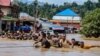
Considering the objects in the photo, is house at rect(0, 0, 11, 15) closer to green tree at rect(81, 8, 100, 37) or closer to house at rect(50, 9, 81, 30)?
green tree at rect(81, 8, 100, 37)

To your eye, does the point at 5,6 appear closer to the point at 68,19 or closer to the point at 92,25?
the point at 92,25

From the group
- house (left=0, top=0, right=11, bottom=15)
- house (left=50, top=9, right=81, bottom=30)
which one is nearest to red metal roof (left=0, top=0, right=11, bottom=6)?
house (left=0, top=0, right=11, bottom=15)

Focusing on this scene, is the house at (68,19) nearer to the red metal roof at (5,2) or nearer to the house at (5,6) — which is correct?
the red metal roof at (5,2)

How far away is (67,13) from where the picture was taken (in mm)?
102875

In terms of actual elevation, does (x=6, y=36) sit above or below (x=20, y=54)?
below

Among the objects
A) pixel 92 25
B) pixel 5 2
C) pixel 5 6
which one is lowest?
pixel 92 25

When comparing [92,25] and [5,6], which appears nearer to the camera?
[92,25]

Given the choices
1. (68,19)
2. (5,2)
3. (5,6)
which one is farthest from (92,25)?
(68,19)

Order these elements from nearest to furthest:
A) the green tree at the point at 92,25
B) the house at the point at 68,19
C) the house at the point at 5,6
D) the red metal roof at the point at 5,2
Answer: the green tree at the point at 92,25 → the house at the point at 5,6 → the red metal roof at the point at 5,2 → the house at the point at 68,19

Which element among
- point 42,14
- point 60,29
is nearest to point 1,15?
point 60,29

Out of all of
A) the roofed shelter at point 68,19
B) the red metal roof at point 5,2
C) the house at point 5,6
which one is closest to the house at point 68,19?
the roofed shelter at point 68,19

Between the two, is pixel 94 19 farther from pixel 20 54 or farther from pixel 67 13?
pixel 67 13

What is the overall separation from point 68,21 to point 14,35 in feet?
179

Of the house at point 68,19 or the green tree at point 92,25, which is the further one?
the house at point 68,19
